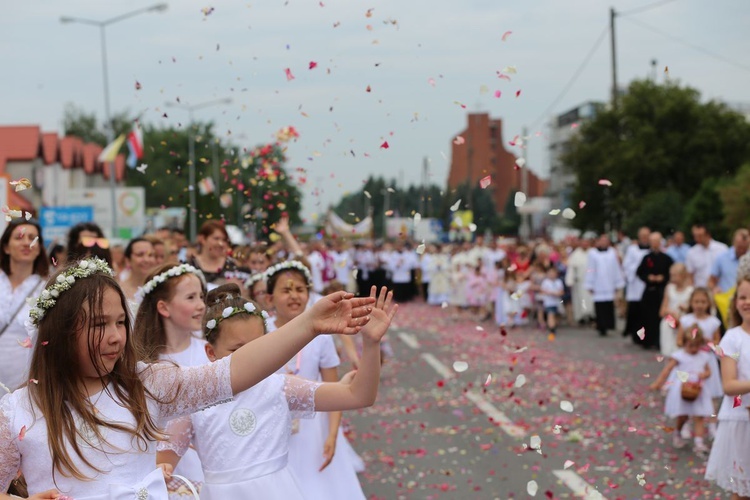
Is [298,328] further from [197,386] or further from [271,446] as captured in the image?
[271,446]

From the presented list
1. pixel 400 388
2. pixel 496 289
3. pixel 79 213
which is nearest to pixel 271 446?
pixel 400 388

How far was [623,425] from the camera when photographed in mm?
11656

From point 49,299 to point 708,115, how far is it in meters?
52.0

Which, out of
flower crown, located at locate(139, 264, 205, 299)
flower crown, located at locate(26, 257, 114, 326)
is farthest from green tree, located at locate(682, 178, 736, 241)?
flower crown, located at locate(26, 257, 114, 326)

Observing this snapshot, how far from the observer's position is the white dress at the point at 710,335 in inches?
420

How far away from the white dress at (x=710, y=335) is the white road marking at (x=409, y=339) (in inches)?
368

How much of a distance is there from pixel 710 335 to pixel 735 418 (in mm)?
4478

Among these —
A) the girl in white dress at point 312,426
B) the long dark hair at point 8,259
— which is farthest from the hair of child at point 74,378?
the long dark hair at point 8,259

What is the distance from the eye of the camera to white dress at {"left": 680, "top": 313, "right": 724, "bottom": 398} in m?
10.7

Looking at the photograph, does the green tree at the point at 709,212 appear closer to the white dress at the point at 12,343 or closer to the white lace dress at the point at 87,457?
the white dress at the point at 12,343

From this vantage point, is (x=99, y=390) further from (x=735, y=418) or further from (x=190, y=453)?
(x=735, y=418)

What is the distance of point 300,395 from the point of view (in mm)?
4816

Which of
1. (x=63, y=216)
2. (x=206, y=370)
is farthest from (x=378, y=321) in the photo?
(x=63, y=216)

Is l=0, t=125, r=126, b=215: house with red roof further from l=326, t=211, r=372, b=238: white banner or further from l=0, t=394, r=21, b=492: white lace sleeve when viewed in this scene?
l=0, t=394, r=21, b=492: white lace sleeve
